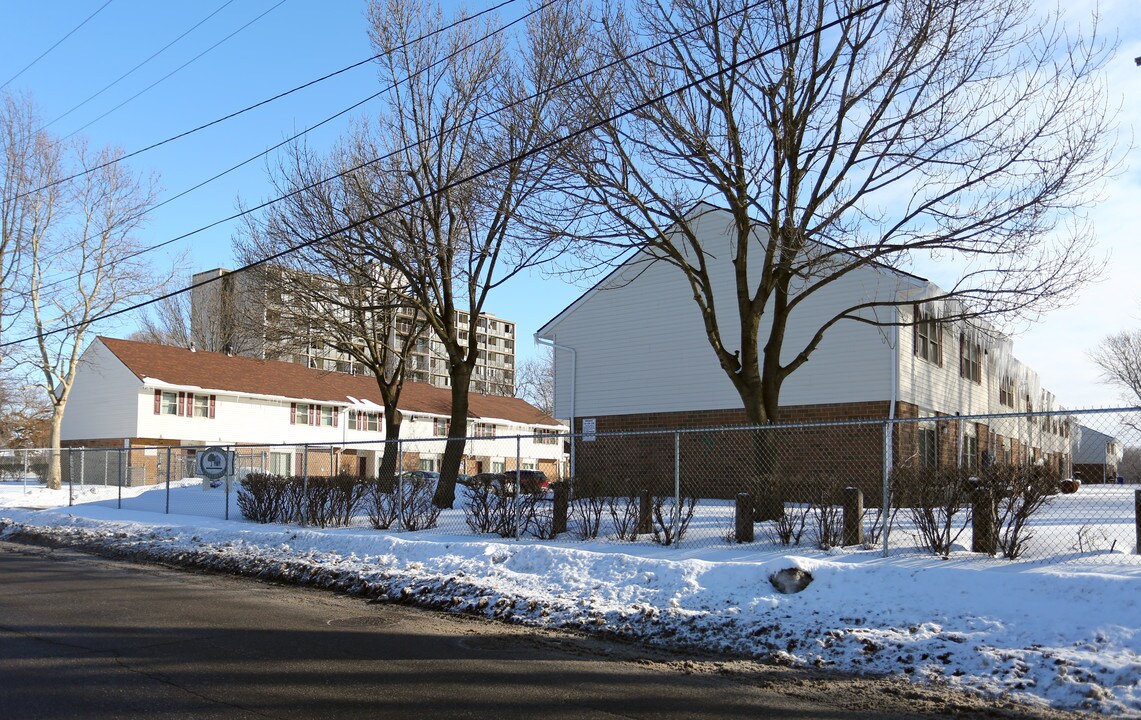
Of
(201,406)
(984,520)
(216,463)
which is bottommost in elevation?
(216,463)

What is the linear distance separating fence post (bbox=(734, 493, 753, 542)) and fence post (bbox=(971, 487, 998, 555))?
2919 mm

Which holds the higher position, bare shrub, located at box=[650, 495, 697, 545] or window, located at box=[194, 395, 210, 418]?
window, located at box=[194, 395, 210, 418]

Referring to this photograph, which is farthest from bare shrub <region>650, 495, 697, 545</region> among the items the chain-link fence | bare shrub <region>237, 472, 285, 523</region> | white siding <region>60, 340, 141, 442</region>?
white siding <region>60, 340, 141, 442</region>

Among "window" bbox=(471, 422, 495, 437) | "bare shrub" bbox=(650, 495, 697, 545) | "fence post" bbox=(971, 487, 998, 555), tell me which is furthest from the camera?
"window" bbox=(471, 422, 495, 437)

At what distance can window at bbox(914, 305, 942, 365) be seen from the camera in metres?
23.2

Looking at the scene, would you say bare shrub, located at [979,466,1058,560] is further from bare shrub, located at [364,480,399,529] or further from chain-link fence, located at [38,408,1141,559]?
bare shrub, located at [364,480,399,529]

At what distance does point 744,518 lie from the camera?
1210 cm

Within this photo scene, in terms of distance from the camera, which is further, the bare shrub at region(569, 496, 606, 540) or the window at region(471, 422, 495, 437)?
the window at region(471, 422, 495, 437)

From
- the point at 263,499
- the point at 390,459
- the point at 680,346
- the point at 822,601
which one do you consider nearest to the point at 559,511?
the point at 822,601

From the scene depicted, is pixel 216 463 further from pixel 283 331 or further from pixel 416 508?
pixel 283 331

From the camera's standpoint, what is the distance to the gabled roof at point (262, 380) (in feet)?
145

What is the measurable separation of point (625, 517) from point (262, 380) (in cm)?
4057

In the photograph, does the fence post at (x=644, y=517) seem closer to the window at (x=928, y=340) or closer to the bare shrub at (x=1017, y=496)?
the bare shrub at (x=1017, y=496)

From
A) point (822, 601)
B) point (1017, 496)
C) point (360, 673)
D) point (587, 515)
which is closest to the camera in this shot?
point (360, 673)
